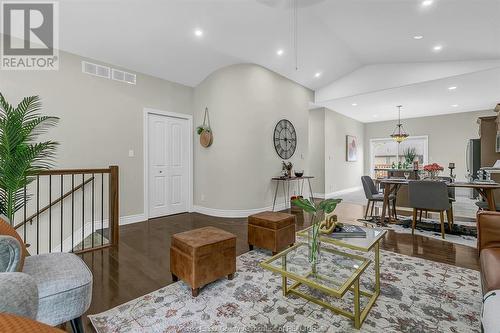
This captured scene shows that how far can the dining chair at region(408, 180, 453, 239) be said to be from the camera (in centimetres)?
329

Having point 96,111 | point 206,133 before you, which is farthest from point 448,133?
point 96,111

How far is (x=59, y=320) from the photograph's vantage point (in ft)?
4.05

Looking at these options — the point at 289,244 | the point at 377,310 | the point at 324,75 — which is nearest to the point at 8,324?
the point at 377,310

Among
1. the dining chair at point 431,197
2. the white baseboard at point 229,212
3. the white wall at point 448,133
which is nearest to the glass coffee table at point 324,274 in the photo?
the dining chair at point 431,197

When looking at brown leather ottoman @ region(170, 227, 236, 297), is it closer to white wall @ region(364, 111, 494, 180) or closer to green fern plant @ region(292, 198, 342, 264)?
green fern plant @ region(292, 198, 342, 264)

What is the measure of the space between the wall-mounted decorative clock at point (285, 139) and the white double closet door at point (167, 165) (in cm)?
196

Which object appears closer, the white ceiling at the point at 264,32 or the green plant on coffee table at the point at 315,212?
the green plant on coffee table at the point at 315,212

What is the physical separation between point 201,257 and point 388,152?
9876 millimetres

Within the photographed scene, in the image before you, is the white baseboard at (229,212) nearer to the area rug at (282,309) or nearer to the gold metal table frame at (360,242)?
the area rug at (282,309)

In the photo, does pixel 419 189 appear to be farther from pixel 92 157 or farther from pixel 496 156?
pixel 92 157

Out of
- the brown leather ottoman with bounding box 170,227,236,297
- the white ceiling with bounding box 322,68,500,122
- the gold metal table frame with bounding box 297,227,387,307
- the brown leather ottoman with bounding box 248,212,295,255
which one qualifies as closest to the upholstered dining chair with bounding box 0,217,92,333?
the brown leather ottoman with bounding box 170,227,236,297

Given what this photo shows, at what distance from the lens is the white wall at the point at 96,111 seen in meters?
3.40

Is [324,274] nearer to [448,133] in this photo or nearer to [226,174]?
[226,174]

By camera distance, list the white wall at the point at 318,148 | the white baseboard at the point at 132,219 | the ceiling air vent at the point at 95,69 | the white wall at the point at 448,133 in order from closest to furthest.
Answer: the ceiling air vent at the point at 95,69
the white baseboard at the point at 132,219
the white wall at the point at 318,148
the white wall at the point at 448,133
